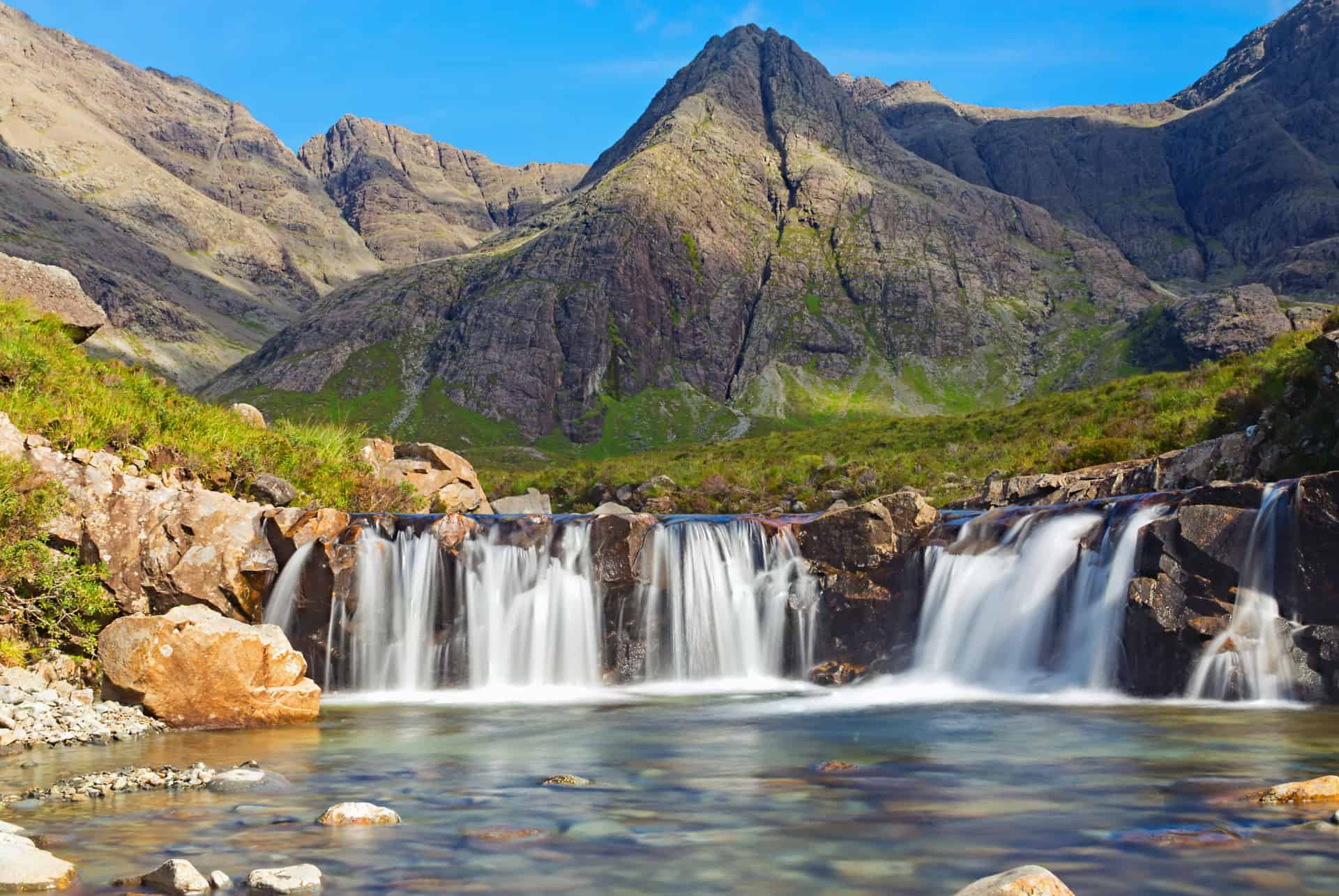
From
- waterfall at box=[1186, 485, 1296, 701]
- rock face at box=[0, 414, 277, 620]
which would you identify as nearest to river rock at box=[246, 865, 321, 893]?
rock face at box=[0, 414, 277, 620]

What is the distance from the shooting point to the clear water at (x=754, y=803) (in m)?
10.9

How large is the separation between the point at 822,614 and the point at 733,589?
2753 mm

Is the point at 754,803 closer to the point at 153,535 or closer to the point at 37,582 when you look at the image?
the point at 37,582

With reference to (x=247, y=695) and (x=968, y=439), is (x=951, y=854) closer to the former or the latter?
(x=247, y=695)

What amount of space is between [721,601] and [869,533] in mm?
4792

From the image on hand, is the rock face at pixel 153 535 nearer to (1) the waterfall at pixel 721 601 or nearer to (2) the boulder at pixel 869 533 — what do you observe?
(1) the waterfall at pixel 721 601

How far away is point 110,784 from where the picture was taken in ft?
48.3

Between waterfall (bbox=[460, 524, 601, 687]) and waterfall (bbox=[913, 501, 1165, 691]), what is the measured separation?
945 cm

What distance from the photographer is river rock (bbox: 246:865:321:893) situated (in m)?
10.2

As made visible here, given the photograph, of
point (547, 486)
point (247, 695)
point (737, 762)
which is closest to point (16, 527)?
point (247, 695)

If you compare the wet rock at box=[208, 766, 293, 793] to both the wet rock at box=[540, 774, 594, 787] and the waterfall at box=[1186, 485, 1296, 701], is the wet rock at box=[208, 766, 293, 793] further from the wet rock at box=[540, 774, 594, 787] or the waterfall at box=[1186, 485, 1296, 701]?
the waterfall at box=[1186, 485, 1296, 701]

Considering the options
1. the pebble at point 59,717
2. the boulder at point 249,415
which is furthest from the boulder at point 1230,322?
the pebble at point 59,717

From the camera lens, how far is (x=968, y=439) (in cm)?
7825

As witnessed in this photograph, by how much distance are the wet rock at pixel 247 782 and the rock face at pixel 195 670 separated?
18.3ft
